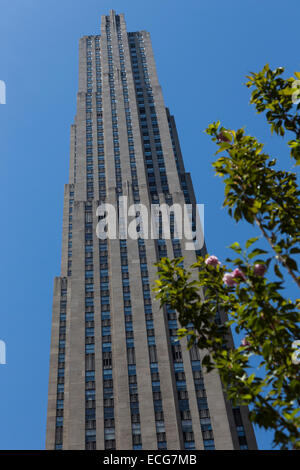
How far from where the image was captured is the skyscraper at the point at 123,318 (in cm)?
5894

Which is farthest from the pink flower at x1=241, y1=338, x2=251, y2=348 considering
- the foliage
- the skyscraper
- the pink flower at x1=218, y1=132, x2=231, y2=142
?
the skyscraper

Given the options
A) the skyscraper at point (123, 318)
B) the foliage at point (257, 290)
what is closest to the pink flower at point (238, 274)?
the foliage at point (257, 290)

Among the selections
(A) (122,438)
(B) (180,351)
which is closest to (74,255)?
(B) (180,351)

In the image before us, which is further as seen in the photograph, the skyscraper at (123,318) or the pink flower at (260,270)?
the skyscraper at (123,318)

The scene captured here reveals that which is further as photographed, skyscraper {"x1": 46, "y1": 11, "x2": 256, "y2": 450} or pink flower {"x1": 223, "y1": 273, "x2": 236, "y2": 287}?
skyscraper {"x1": 46, "y1": 11, "x2": 256, "y2": 450}

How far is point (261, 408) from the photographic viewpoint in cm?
956

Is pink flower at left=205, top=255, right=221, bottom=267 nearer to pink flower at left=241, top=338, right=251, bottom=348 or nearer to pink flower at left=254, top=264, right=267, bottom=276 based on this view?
pink flower at left=254, top=264, right=267, bottom=276

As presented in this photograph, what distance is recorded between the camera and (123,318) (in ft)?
226

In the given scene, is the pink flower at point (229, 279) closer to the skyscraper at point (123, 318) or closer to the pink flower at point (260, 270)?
the pink flower at point (260, 270)

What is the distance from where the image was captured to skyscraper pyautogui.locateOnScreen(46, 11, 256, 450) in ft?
193

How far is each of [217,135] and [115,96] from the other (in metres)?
98.6

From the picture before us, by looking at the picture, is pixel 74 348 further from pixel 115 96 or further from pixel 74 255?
pixel 115 96

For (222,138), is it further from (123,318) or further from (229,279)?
(123,318)

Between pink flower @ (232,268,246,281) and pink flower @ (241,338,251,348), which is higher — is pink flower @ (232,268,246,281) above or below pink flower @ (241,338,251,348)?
above
